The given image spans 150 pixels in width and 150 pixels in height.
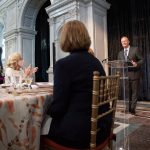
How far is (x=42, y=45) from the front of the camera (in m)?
8.84

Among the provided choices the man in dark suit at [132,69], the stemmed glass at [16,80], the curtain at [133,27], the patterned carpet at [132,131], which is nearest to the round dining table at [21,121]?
the stemmed glass at [16,80]

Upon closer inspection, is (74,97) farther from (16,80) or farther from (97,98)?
(16,80)

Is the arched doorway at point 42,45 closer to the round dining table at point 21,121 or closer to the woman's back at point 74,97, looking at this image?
the round dining table at point 21,121

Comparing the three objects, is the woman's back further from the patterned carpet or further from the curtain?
the curtain

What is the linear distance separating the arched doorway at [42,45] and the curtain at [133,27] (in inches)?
121

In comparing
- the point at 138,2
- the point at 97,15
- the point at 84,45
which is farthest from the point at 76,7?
the point at 84,45

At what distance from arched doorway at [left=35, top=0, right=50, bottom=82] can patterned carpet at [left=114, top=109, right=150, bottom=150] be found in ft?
16.8

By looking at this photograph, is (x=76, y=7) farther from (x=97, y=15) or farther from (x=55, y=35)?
(x=55, y=35)

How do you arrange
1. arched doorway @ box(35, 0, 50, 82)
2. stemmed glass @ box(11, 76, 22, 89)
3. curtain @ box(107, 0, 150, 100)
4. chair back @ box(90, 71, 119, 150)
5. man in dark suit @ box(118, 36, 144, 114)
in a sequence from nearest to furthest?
chair back @ box(90, 71, 119, 150) → stemmed glass @ box(11, 76, 22, 89) → man in dark suit @ box(118, 36, 144, 114) → curtain @ box(107, 0, 150, 100) → arched doorway @ box(35, 0, 50, 82)

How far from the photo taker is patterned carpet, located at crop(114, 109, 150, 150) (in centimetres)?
242

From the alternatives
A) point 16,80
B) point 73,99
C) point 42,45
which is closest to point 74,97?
point 73,99

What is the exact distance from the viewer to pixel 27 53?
8.54m

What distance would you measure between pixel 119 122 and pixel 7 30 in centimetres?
701

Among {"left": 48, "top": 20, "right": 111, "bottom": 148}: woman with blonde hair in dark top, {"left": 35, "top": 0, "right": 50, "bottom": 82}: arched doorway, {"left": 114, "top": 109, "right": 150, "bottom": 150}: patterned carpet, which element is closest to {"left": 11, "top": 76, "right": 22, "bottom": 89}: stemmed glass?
{"left": 48, "top": 20, "right": 111, "bottom": 148}: woman with blonde hair in dark top
